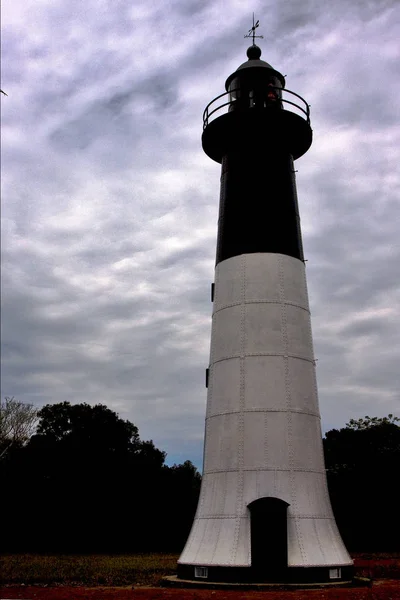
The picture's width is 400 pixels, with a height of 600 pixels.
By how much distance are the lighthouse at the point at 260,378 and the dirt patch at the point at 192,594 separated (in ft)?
3.46

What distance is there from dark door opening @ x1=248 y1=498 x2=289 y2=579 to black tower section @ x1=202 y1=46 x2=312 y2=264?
301 inches

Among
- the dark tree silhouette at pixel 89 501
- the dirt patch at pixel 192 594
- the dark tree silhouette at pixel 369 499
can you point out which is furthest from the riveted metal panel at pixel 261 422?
the dark tree silhouette at pixel 89 501

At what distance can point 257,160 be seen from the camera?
761 inches

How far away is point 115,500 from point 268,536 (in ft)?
86.3

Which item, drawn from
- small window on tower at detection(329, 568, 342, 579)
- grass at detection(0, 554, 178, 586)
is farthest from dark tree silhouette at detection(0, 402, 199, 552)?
small window on tower at detection(329, 568, 342, 579)

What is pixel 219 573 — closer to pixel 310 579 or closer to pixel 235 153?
pixel 310 579

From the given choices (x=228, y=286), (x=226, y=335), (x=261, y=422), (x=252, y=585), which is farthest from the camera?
(x=228, y=286)

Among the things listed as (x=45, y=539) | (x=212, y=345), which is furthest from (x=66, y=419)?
(x=212, y=345)

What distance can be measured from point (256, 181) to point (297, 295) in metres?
3.93

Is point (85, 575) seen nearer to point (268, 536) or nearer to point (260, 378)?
point (268, 536)

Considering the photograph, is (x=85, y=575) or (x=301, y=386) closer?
(x=301, y=386)

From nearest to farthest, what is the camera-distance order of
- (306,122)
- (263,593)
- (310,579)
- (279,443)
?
(263,593) < (310,579) < (279,443) < (306,122)

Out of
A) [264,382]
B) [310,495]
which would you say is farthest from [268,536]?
[264,382]

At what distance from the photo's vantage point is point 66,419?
163 feet
